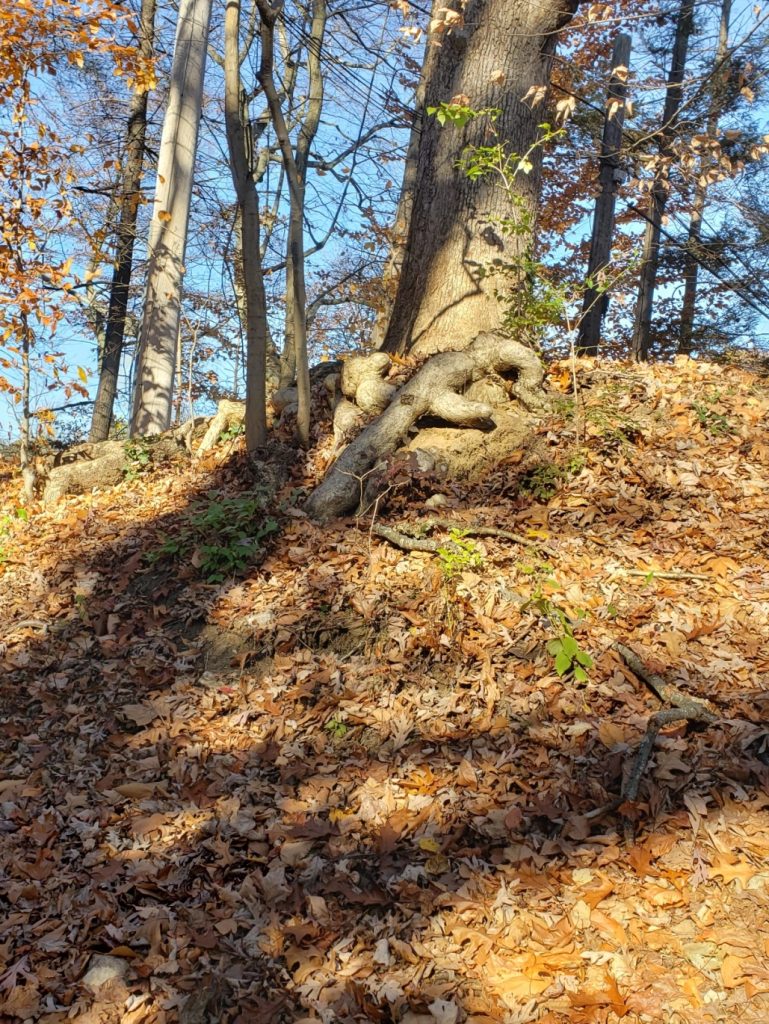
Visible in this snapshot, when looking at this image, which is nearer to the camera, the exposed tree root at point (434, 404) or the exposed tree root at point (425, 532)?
the exposed tree root at point (425, 532)

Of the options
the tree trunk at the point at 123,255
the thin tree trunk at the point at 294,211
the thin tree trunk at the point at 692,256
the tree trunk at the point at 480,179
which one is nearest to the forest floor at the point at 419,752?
the thin tree trunk at the point at 294,211

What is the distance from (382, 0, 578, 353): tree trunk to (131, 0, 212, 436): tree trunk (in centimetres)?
429

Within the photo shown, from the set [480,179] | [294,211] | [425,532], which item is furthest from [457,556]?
[294,211]

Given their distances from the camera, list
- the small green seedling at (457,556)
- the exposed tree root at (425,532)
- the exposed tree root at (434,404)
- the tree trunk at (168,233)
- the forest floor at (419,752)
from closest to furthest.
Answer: the forest floor at (419,752)
the small green seedling at (457,556)
the exposed tree root at (425,532)
the exposed tree root at (434,404)
the tree trunk at (168,233)

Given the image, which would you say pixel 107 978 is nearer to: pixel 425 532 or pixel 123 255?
pixel 425 532

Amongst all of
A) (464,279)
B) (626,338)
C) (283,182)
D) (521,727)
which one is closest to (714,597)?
(521,727)

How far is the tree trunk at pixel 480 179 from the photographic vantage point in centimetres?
717

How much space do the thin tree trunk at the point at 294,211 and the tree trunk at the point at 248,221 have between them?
268mm

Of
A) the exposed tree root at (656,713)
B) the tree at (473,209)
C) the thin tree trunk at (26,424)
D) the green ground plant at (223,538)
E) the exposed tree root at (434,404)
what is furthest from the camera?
the thin tree trunk at (26,424)

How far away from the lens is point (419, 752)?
4.15 metres

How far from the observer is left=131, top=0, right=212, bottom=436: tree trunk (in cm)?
1002

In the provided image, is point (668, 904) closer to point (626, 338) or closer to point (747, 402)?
point (747, 402)

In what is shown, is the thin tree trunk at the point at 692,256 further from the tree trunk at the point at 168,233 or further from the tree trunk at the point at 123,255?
the tree trunk at the point at 123,255

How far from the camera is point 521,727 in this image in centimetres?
411
